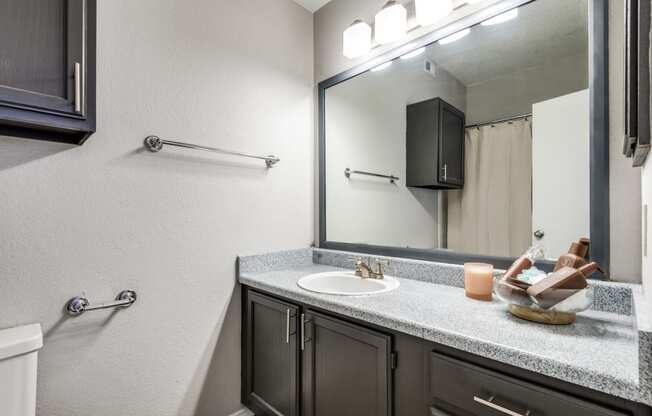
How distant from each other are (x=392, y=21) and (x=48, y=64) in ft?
4.48

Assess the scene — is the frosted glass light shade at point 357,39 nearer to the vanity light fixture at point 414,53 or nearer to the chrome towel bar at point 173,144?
the vanity light fixture at point 414,53

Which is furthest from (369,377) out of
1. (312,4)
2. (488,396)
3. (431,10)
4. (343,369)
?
(312,4)

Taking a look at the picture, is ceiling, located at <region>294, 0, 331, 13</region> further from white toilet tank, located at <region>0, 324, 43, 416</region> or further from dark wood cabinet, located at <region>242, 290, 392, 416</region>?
white toilet tank, located at <region>0, 324, 43, 416</region>

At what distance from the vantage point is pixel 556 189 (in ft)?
3.81

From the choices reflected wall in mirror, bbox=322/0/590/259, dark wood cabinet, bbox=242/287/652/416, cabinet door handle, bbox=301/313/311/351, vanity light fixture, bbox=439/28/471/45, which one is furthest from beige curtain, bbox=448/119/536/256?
cabinet door handle, bbox=301/313/311/351

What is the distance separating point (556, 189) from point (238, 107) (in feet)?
4.78

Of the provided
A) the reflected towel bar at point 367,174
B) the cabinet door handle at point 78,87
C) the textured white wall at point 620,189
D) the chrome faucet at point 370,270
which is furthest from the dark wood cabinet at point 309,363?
the cabinet door handle at point 78,87

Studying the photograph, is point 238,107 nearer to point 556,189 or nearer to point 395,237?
point 395,237

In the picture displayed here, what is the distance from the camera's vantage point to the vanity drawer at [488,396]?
0.68 meters

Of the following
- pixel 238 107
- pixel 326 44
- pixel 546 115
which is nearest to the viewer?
pixel 546 115

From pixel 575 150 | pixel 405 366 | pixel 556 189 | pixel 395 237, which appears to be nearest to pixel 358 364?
pixel 405 366

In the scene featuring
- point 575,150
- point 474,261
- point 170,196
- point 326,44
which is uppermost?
point 326,44

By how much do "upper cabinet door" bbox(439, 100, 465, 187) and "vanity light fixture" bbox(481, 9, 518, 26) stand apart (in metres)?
0.36

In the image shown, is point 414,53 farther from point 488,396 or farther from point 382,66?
point 488,396
